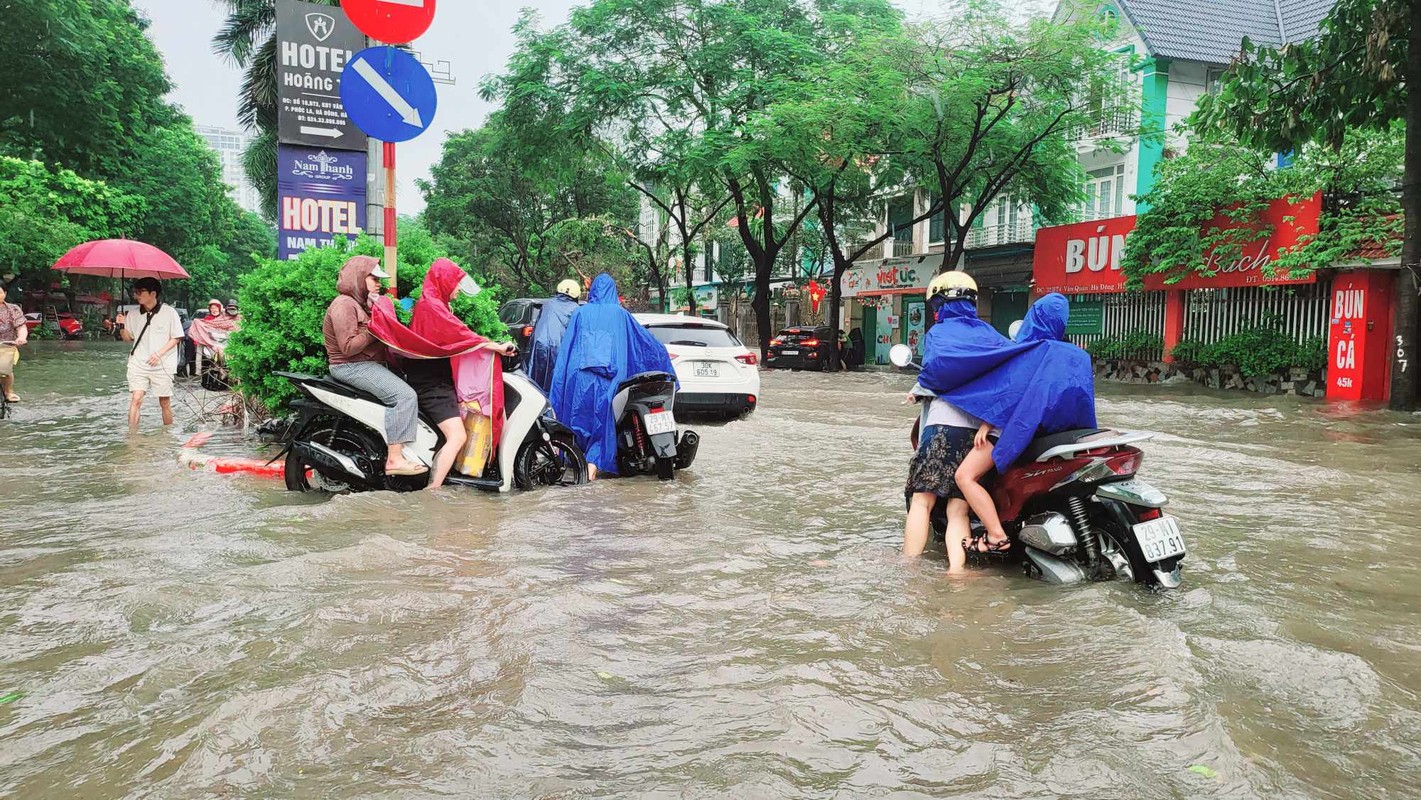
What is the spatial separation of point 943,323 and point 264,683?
3.31 meters

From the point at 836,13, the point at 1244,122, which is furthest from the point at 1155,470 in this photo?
the point at 836,13

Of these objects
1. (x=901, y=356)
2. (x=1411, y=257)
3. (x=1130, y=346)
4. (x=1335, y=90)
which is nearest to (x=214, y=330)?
(x=901, y=356)

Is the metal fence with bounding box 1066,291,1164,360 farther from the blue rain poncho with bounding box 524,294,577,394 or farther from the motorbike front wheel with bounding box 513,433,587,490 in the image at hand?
the motorbike front wheel with bounding box 513,433,587,490

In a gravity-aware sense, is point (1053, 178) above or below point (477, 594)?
above

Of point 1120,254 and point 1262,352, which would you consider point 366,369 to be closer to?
point 1262,352

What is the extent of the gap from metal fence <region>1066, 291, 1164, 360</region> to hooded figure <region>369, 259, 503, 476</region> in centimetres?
1813

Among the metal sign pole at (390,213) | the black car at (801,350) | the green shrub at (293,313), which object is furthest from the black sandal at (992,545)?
the black car at (801,350)

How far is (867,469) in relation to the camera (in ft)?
28.7

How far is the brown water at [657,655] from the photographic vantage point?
2746 mm

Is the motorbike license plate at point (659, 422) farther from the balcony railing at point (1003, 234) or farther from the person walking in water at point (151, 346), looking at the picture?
the balcony railing at point (1003, 234)

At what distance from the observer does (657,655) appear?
3.70 m

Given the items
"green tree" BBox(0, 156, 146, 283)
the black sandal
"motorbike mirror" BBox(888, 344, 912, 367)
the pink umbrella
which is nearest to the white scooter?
"motorbike mirror" BBox(888, 344, 912, 367)

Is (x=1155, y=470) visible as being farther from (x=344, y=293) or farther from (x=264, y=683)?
(x=264, y=683)

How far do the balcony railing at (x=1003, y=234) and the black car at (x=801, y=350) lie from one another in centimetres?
523
